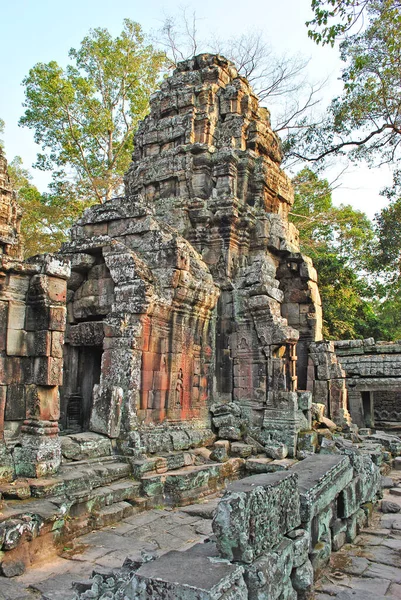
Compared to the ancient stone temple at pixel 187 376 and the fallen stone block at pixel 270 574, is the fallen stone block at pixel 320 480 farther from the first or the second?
the fallen stone block at pixel 270 574

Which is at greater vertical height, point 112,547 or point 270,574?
point 270,574

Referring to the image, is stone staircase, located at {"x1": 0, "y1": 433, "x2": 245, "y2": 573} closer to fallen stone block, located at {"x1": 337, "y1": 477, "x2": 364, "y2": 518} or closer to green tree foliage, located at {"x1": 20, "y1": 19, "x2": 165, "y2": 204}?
fallen stone block, located at {"x1": 337, "y1": 477, "x2": 364, "y2": 518}

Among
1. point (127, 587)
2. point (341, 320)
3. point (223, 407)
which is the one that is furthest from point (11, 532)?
point (341, 320)

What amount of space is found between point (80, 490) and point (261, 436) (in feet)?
14.8

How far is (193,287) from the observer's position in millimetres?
8703

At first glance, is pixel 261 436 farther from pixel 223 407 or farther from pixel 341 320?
pixel 341 320

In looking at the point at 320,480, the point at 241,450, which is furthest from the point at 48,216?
the point at 320,480

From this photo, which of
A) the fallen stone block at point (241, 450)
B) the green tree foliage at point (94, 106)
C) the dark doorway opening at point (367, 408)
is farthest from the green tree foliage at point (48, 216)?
the fallen stone block at point (241, 450)

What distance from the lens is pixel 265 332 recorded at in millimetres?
9711

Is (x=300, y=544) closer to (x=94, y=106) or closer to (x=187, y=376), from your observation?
(x=187, y=376)

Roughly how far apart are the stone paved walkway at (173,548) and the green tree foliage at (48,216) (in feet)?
56.5

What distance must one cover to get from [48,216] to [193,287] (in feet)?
48.7

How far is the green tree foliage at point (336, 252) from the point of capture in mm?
19562

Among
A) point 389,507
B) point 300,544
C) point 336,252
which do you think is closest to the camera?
point 300,544
